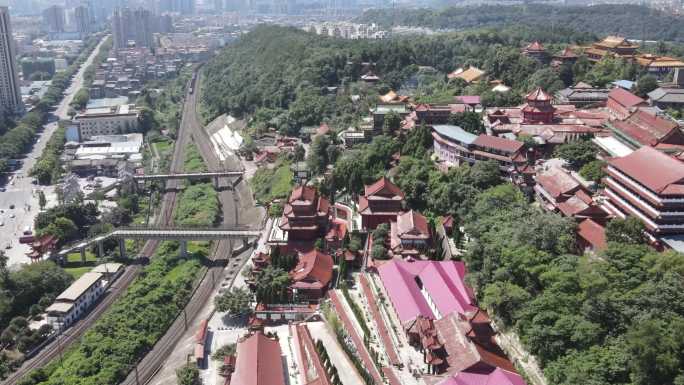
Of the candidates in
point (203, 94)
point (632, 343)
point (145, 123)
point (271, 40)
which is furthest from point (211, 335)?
point (271, 40)

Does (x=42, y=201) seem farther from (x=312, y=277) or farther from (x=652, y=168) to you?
(x=652, y=168)

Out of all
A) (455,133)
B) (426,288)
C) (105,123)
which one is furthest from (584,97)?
(105,123)

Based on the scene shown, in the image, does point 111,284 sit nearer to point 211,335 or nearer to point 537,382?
point 211,335

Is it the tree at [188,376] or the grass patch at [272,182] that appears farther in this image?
the grass patch at [272,182]

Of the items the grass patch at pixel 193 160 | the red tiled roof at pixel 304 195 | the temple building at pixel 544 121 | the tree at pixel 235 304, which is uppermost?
the temple building at pixel 544 121

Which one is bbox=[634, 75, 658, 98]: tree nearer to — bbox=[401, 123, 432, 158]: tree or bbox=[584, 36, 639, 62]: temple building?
bbox=[584, 36, 639, 62]: temple building

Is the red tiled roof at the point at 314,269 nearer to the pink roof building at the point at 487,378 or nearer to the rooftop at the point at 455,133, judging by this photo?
the pink roof building at the point at 487,378

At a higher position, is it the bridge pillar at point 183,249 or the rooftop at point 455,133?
the rooftop at point 455,133

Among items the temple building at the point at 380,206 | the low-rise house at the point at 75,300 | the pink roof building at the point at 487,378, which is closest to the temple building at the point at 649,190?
the pink roof building at the point at 487,378
